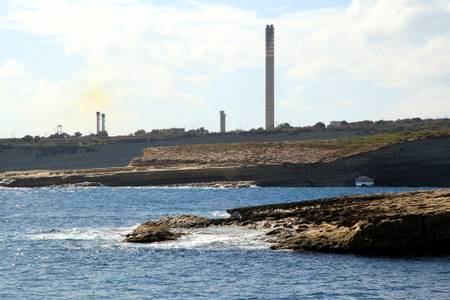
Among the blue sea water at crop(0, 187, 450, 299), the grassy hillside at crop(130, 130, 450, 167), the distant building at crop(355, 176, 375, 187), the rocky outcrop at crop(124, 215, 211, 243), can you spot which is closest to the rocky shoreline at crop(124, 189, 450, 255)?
the rocky outcrop at crop(124, 215, 211, 243)

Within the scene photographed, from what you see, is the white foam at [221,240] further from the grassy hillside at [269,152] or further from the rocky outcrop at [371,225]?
the grassy hillside at [269,152]

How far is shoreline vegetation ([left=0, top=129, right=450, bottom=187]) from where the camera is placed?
145125mm

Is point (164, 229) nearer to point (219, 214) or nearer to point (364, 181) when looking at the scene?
point (219, 214)

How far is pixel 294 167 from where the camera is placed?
151 meters

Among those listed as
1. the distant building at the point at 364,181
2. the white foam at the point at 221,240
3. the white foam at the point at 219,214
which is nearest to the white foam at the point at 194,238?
the white foam at the point at 221,240

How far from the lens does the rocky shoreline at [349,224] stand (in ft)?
163

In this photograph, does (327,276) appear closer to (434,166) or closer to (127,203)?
(127,203)

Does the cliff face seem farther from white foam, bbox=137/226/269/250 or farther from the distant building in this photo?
white foam, bbox=137/226/269/250

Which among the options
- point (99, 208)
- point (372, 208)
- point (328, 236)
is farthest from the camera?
point (99, 208)

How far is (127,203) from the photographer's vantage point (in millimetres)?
105750

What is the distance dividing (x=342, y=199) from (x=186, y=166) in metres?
104

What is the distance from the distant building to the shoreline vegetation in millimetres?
961

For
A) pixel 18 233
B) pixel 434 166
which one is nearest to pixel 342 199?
pixel 18 233

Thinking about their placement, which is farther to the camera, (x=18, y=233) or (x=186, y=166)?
(x=186, y=166)
